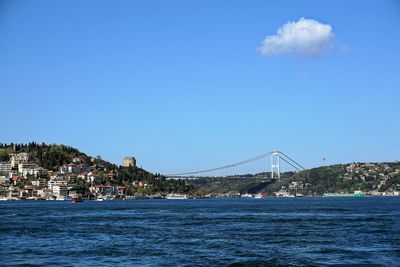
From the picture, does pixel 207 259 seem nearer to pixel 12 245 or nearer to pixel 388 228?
pixel 12 245

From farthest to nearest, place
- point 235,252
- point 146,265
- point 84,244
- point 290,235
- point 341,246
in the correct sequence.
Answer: point 290,235, point 84,244, point 341,246, point 235,252, point 146,265

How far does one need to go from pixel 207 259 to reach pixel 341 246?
8161mm

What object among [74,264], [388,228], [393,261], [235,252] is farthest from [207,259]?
[388,228]

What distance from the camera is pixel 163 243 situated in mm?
33469

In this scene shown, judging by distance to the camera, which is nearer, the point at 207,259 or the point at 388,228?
the point at 207,259

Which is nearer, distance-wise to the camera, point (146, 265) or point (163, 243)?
point (146, 265)

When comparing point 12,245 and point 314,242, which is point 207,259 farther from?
point 12,245

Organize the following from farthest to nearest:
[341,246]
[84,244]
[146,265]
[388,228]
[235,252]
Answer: [388,228] < [84,244] < [341,246] < [235,252] < [146,265]

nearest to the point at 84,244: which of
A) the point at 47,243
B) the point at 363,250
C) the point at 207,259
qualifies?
the point at 47,243

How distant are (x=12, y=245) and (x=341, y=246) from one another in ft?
56.1

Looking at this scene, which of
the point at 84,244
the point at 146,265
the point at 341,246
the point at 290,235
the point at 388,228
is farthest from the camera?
the point at 388,228

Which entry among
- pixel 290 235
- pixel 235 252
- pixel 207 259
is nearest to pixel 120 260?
pixel 207 259

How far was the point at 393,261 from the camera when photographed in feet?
84.0

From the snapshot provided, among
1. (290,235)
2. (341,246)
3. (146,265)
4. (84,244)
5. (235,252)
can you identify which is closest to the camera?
(146,265)
